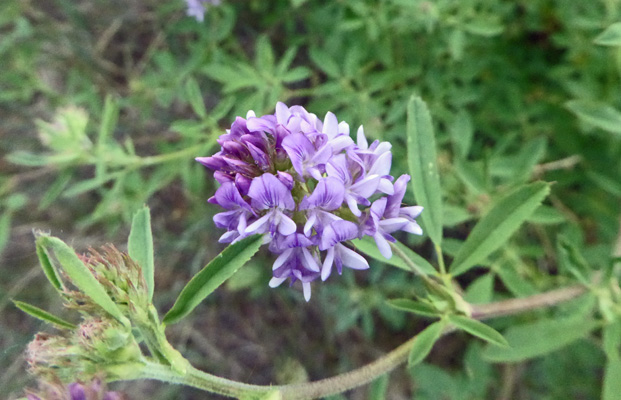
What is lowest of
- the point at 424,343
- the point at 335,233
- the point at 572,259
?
the point at 572,259

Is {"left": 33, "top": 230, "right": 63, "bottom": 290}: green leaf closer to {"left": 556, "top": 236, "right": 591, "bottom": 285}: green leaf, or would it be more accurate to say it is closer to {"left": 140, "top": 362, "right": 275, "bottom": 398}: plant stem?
{"left": 140, "top": 362, "right": 275, "bottom": 398}: plant stem

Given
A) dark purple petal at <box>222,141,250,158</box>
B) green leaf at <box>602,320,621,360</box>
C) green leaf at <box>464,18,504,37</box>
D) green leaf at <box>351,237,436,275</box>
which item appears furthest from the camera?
green leaf at <box>464,18,504,37</box>

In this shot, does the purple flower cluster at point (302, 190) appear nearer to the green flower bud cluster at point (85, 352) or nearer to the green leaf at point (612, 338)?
the green flower bud cluster at point (85, 352)

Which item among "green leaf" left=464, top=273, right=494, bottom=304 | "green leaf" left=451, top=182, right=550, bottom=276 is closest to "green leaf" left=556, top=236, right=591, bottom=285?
"green leaf" left=451, top=182, right=550, bottom=276

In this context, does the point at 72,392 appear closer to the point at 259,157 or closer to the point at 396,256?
the point at 259,157

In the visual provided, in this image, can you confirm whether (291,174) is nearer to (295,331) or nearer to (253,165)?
(253,165)

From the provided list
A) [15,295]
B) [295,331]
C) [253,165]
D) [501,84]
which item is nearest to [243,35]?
[501,84]

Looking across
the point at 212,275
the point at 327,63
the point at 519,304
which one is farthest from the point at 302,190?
the point at 327,63
